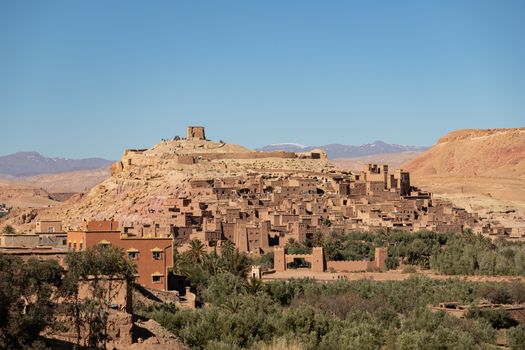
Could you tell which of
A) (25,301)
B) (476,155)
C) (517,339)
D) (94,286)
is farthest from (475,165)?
(25,301)

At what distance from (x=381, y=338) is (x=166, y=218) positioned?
28069mm

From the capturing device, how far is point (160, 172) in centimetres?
7212

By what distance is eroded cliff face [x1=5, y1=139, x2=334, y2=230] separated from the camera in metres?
65.1

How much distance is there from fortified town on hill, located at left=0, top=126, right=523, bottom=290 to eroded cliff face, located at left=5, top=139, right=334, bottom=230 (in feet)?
0.30

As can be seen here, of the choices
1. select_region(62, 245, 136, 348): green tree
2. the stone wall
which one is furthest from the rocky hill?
select_region(62, 245, 136, 348): green tree

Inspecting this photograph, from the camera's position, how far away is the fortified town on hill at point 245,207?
3503 centimetres

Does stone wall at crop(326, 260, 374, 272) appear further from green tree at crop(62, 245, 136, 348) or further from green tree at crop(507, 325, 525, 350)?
green tree at crop(62, 245, 136, 348)

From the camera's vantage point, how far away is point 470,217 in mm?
60969

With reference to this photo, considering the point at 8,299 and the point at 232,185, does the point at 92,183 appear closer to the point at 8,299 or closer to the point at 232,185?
the point at 232,185

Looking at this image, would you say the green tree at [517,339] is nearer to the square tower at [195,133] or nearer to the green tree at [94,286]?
the green tree at [94,286]

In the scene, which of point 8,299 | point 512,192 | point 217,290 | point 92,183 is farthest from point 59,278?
point 92,183

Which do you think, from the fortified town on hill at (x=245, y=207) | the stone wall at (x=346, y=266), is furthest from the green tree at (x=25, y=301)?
the stone wall at (x=346, y=266)

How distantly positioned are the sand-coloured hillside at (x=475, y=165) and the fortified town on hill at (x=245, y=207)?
12975 mm

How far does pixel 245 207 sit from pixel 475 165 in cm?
6839
